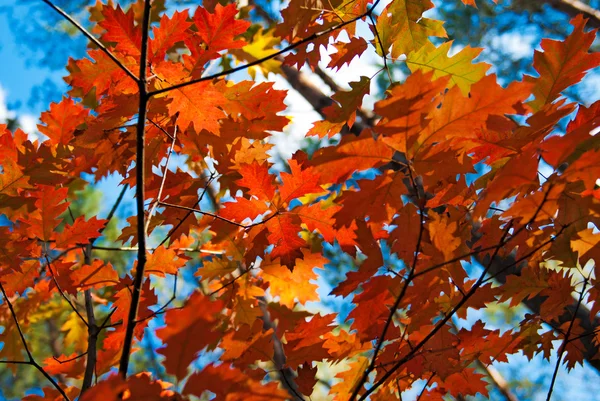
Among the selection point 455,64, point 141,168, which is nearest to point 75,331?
point 141,168

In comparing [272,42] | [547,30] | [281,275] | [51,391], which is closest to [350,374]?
[281,275]

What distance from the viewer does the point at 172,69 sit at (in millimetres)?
1171

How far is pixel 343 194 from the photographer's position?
939 mm

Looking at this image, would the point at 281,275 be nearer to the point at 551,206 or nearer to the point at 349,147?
the point at 349,147

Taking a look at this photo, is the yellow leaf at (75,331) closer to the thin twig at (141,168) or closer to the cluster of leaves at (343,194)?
the cluster of leaves at (343,194)

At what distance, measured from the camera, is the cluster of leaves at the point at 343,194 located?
840 mm

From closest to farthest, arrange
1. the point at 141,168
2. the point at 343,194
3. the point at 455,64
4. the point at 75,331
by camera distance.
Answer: the point at 141,168 < the point at 343,194 < the point at 455,64 < the point at 75,331

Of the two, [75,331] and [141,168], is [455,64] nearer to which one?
[141,168]

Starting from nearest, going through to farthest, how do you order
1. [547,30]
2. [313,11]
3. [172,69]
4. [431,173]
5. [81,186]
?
[431,173] → [172,69] → [313,11] → [81,186] → [547,30]

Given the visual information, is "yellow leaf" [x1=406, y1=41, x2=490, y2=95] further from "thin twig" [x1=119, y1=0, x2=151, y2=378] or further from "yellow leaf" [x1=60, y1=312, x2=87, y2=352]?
"yellow leaf" [x1=60, y1=312, x2=87, y2=352]

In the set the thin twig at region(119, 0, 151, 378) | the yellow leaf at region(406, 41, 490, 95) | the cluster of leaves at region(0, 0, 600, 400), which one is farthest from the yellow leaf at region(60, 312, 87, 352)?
the yellow leaf at region(406, 41, 490, 95)

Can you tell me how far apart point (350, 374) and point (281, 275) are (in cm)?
38

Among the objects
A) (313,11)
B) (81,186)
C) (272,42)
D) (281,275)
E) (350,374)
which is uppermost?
(272,42)

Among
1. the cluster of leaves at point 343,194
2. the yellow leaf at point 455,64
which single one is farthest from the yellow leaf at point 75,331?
the yellow leaf at point 455,64
